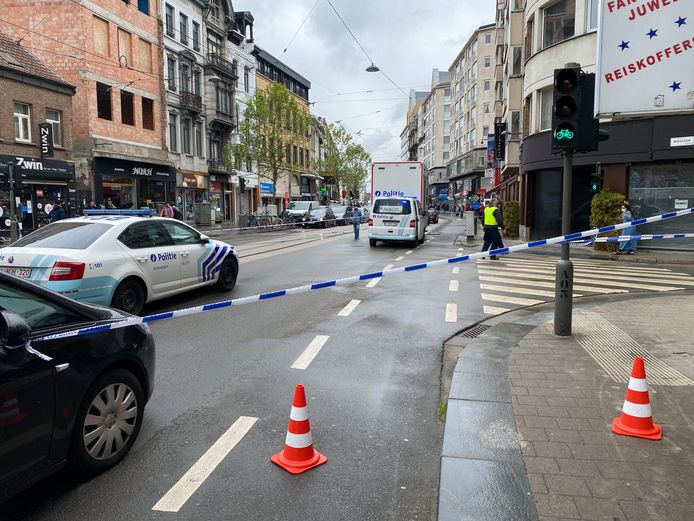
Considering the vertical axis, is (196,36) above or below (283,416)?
above

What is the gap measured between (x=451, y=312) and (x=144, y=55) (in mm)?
31763

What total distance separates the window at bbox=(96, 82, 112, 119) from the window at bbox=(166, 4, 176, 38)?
754 cm

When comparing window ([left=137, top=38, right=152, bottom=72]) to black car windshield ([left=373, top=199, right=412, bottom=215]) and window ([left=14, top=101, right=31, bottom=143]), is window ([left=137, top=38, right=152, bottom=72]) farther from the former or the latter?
black car windshield ([left=373, top=199, right=412, bottom=215])

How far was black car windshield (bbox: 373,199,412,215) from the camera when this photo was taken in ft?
66.8

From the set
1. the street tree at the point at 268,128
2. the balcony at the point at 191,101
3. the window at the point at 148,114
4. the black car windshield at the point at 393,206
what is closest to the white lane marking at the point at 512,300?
the black car windshield at the point at 393,206

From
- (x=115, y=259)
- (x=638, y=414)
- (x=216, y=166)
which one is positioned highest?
(x=216, y=166)

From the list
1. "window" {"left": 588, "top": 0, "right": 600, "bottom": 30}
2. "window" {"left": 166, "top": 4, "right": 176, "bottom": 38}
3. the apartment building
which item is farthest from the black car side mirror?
the apartment building

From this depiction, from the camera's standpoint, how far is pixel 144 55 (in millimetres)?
33812

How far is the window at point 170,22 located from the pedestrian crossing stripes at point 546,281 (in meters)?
29.3

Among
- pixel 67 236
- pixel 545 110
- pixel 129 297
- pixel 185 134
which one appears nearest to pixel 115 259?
pixel 129 297

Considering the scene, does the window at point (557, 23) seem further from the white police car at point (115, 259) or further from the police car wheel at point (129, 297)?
the police car wheel at point (129, 297)

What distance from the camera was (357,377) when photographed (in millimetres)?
5457

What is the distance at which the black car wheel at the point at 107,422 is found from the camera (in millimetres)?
3283

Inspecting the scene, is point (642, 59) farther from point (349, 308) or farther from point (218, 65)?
point (218, 65)
